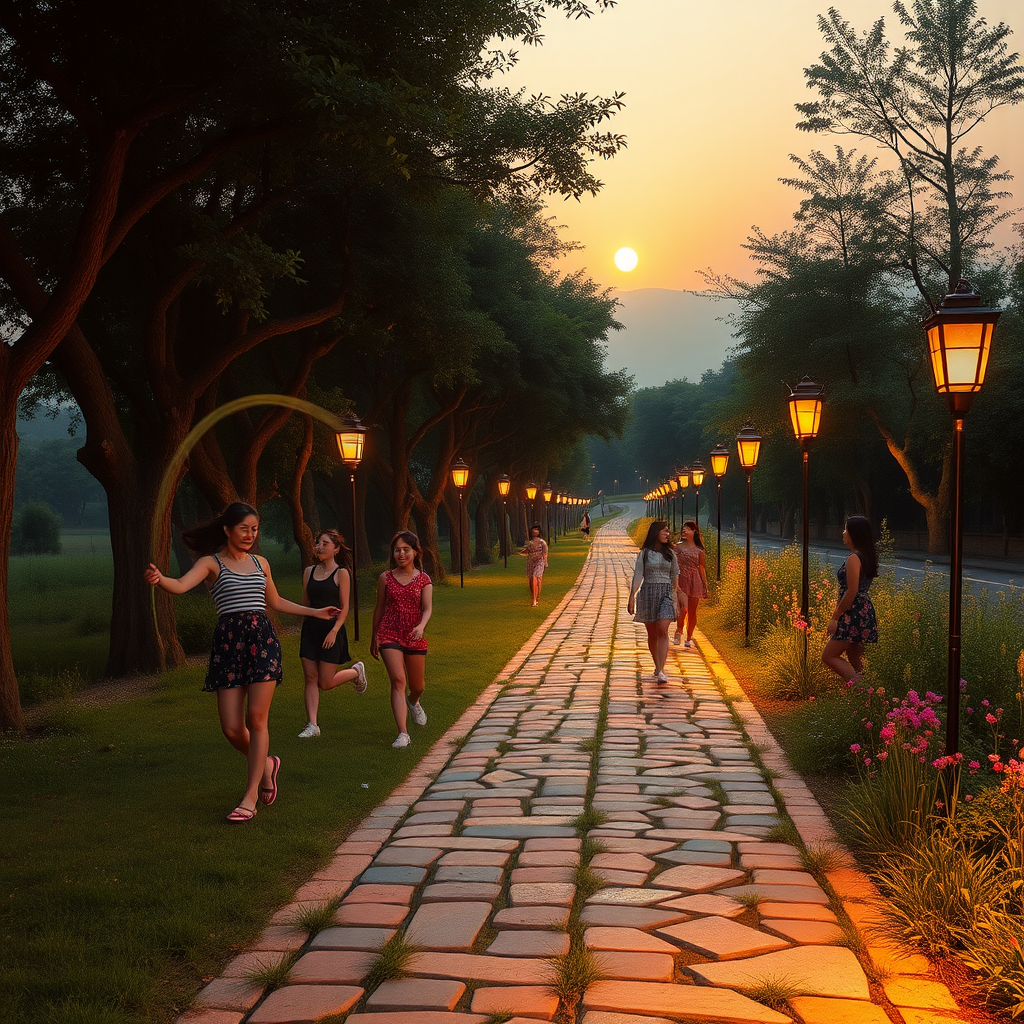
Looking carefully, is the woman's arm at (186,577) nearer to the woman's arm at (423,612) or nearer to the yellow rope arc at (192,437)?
the woman's arm at (423,612)

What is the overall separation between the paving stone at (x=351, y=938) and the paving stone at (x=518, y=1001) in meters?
0.65

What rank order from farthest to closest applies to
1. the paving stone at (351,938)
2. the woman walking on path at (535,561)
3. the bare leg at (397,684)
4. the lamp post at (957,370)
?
the woman walking on path at (535,561)
the bare leg at (397,684)
the lamp post at (957,370)
the paving stone at (351,938)

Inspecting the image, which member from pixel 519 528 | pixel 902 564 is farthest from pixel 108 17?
pixel 519 528

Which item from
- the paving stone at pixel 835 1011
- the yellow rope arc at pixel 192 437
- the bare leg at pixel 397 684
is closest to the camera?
the paving stone at pixel 835 1011

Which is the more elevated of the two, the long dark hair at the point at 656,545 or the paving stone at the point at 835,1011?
the long dark hair at the point at 656,545

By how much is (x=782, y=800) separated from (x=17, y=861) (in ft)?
14.6

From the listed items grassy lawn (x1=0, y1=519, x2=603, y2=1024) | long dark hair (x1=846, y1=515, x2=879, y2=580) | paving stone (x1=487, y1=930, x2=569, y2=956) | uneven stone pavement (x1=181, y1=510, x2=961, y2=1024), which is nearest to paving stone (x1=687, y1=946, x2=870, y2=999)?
uneven stone pavement (x1=181, y1=510, x2=961, y2=1024)

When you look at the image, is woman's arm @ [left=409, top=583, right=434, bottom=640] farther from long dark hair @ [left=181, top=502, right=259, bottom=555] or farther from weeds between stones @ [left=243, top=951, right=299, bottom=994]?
weeds between stones @ [left=243, top=951, right=299, bottom=994]

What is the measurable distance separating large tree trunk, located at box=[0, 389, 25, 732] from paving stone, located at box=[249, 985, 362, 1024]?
6.40 meters

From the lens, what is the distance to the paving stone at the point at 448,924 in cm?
407

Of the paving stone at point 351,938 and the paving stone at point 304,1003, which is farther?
the paving stone at point 351,938

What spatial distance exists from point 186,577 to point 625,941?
3.12 metres

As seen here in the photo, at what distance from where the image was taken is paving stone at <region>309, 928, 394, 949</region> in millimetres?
4066

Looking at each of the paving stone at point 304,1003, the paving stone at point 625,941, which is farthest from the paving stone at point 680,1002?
the paving stone at point 304,1003
